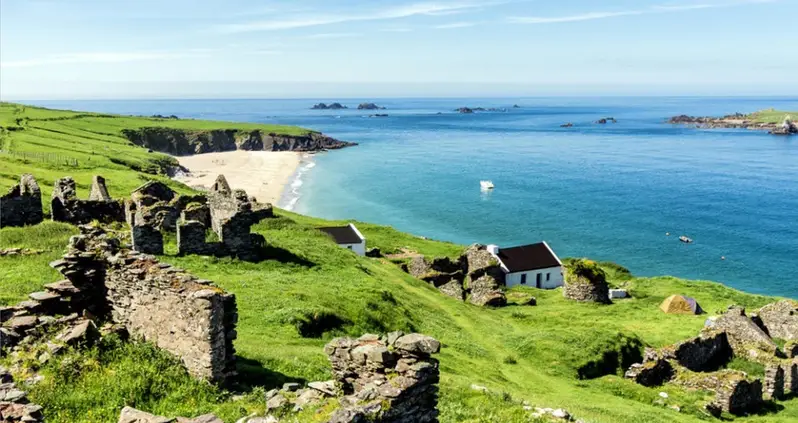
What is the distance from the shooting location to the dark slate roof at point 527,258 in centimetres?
5797

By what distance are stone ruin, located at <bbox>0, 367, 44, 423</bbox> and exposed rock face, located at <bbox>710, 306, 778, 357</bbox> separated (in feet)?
126

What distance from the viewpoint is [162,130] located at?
647 feet

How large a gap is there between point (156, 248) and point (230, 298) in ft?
54.1

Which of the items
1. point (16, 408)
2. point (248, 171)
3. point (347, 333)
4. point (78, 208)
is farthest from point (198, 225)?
point (248, 171)

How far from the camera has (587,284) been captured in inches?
1961

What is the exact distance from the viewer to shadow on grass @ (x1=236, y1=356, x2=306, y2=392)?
50.2 feet

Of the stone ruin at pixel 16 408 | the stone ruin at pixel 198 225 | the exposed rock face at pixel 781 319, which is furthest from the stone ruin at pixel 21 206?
the exposed rock face at pixel 781 319

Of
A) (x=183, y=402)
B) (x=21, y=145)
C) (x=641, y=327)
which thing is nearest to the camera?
(x=183, y=402)

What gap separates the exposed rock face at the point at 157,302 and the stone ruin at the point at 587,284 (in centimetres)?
4017

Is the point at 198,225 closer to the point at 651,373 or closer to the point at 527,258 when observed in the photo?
the point at 651,373

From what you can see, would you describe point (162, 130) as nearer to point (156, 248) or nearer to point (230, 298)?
point (156, 248)

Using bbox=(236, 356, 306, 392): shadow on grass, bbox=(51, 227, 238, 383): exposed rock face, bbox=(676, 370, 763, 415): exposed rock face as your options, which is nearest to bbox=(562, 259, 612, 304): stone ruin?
bbox=(676, 370, 763, 415): exposed rock face


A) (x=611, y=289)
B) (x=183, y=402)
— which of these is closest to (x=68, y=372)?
(x=183, y=402)

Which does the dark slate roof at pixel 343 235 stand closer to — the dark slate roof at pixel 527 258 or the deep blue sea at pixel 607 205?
the dark slate roof at pixel 527 258
